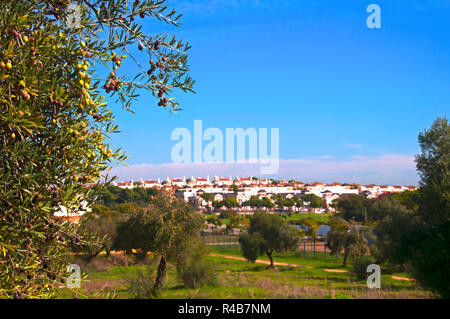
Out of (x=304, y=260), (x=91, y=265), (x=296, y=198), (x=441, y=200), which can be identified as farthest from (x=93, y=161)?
(x=296, y=198)

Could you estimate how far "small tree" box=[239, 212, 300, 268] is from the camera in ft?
117

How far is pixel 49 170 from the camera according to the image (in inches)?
105

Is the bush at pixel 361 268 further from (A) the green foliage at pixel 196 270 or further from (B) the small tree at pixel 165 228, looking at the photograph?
(B) the small tree at pixel 165 228

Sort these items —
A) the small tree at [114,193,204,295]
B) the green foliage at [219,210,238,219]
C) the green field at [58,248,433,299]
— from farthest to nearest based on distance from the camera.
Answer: the green foliage at [219,210,238,219]
the green field at [58,248,433,299]
the small tree at [114,193,204,295]

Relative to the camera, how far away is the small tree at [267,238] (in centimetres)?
3575

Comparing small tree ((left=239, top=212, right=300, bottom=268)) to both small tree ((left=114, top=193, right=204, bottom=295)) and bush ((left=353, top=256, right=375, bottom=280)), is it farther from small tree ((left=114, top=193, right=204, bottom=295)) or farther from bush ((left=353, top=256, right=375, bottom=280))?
small tree ((left=114, top=193, right=204, bottom=295))

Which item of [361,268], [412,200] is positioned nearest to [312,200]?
[412,200]

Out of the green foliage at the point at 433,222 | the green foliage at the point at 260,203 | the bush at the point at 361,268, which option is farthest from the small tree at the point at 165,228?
the green foliage at the point at 260,203

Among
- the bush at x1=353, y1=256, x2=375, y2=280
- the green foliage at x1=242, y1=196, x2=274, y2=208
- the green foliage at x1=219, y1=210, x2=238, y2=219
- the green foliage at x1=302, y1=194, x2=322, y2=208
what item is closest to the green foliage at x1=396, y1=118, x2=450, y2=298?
the bush at x1=353, y1=256, x2=375, y2=280

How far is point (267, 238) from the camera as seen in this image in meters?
36.7

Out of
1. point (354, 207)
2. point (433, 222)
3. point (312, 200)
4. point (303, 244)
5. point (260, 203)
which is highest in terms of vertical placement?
point (433, 222)

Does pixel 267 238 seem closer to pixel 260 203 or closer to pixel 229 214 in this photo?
pixel 229 214

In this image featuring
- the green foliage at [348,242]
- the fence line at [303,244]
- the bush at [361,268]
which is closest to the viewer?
the bush at [361,268]
